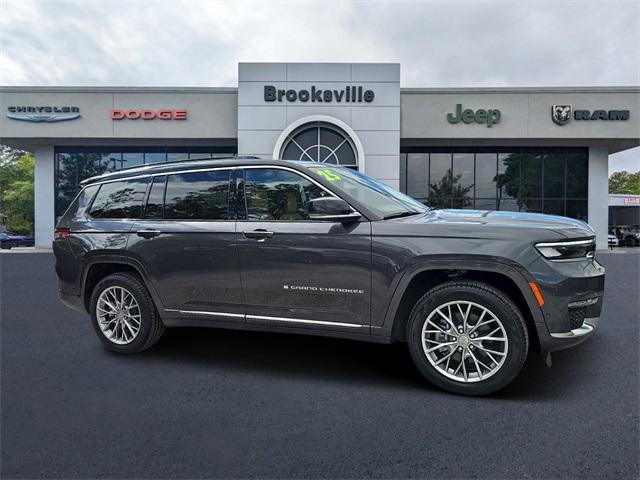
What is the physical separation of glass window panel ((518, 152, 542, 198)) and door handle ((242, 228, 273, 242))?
21.2m

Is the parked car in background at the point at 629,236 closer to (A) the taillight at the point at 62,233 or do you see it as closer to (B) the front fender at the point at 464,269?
(B) the front fender at the point at 464,269

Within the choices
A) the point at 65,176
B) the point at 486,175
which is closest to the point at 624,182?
the point at 486,175

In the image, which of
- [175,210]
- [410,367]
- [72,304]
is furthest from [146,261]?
[410,367]

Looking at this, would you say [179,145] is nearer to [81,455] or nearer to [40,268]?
[40,268]

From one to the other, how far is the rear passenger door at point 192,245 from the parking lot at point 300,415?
2.00 feet

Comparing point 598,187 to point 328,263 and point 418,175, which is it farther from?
point 328,263

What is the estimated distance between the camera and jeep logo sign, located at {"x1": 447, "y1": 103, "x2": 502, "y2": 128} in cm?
1928

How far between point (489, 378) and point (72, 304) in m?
4.27

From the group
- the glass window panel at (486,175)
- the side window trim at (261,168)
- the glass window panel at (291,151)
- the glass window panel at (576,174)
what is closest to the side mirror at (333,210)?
the side window trim at (261,168)

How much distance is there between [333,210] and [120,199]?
248 cm

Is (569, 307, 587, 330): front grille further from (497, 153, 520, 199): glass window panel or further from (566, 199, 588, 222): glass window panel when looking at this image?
(566, 199, 588, 222): glass window panel

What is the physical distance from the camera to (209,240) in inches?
150

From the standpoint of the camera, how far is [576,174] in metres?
21.4

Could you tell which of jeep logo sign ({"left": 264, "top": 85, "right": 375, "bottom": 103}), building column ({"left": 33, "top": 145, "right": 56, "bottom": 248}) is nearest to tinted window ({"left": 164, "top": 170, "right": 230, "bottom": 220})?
jeep logo sign ({"left": 264, "top": 85, "right": 375, "bottom": 103})
